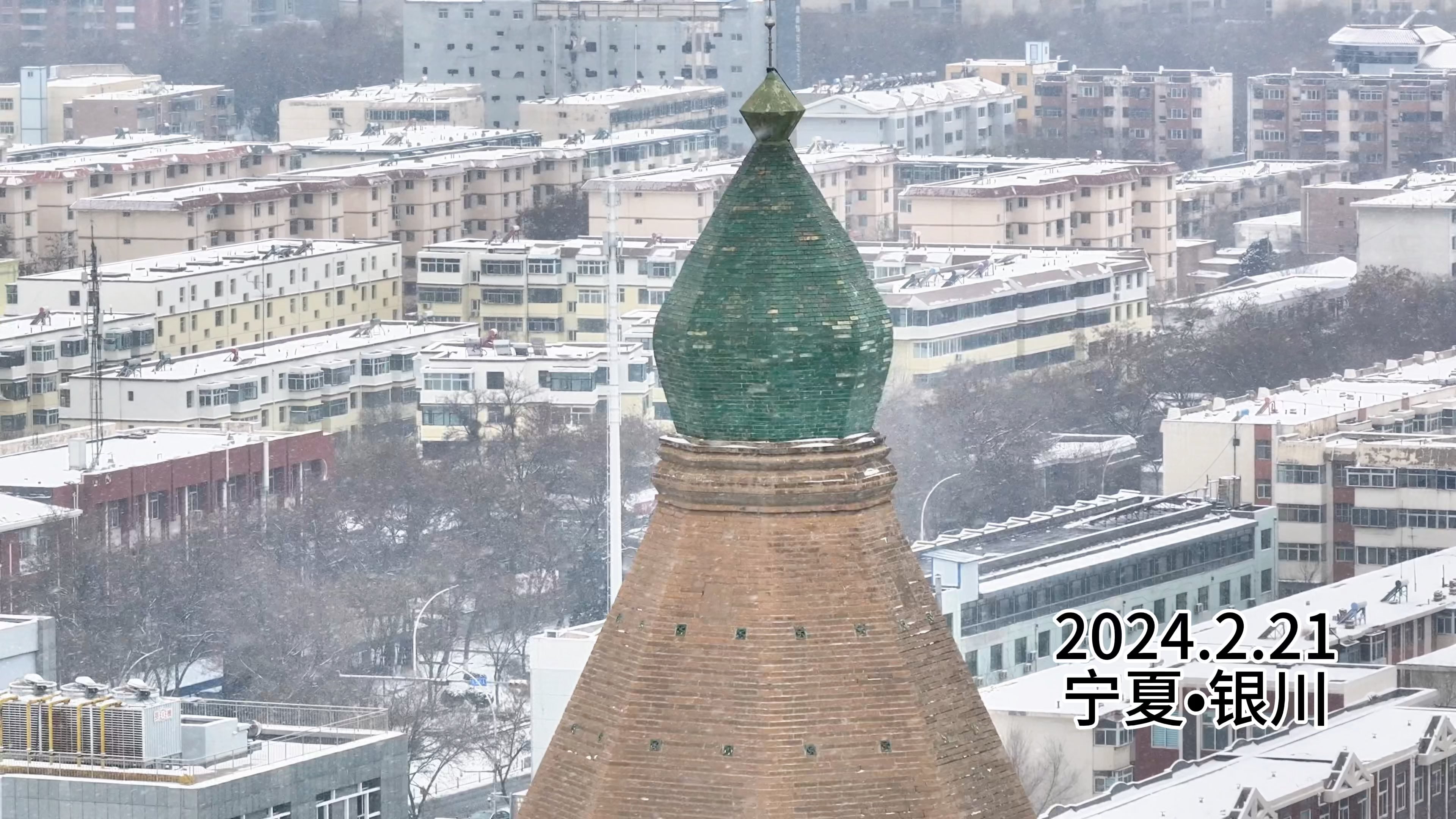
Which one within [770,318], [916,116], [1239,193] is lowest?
[1239,193]

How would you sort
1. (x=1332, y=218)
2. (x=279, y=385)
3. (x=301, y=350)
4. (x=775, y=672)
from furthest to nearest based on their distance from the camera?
(x=1332, y=218) < (x=301, y=350) < (x=279, y=385) < (x=775, y=672)

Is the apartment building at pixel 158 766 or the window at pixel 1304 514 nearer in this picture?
the apartment building at pixel 158 766

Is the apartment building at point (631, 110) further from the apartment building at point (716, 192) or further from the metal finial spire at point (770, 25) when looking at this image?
the metal finial spire at point (770, 25)

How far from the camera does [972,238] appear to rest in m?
135

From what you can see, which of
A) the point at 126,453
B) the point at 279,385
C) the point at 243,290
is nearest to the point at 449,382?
the point at 279,385

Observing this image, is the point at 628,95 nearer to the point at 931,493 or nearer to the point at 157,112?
the point at 157,112

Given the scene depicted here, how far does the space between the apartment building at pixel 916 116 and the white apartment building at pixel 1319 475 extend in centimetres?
6530

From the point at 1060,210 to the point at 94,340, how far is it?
44053mm

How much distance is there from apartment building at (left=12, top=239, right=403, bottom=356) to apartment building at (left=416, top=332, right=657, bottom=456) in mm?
11559

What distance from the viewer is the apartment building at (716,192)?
132 metres

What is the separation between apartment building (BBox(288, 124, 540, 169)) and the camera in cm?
15338

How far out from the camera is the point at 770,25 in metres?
18.4

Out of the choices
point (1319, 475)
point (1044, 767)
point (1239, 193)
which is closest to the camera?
point (1044, 767)

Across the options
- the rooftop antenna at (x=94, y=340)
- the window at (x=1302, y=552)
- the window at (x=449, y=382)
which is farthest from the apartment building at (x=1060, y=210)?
the window at (x=1302, y=552)
